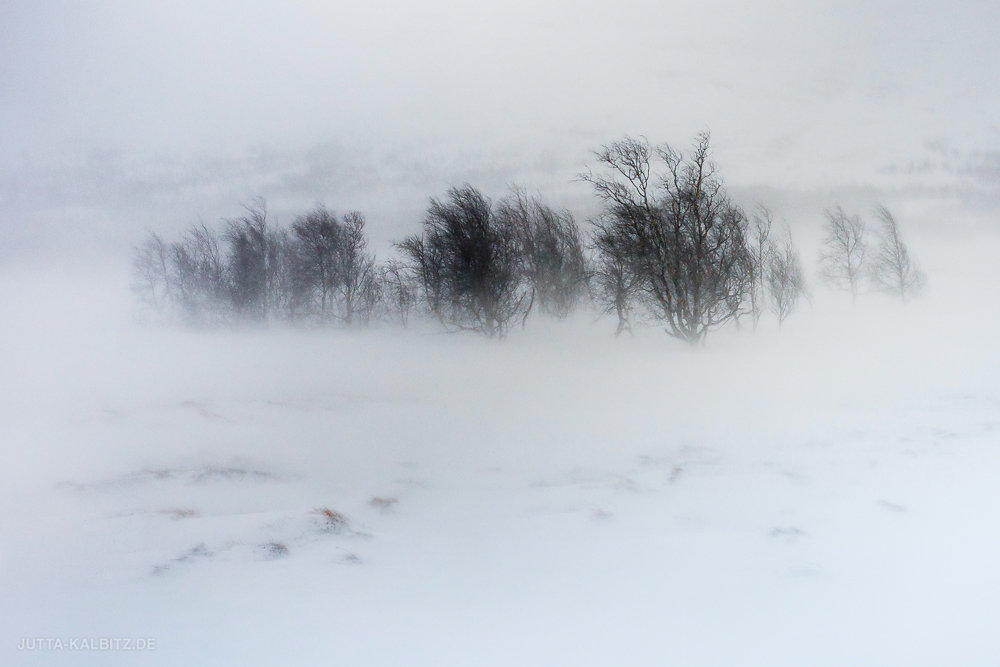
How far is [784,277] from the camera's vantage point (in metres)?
2.77

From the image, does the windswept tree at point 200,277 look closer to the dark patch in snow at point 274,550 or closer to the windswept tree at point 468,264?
the windswept tree at point 468,264

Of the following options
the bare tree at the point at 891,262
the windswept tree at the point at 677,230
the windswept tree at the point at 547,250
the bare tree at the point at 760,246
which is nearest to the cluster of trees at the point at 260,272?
the windswept tree at the point at 547,250

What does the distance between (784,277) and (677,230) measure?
53 centimetres

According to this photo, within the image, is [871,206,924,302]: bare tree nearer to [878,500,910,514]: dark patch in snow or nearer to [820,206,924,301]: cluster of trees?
[820,206,924,301]: cluster of trees

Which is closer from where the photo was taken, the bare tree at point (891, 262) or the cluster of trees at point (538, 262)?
the cluster of trees at point (538, 262)

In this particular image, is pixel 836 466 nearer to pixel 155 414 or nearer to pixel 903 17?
pixel 903 17

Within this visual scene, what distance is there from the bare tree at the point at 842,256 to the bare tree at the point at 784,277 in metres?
0.13

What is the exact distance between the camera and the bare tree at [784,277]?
108 inches

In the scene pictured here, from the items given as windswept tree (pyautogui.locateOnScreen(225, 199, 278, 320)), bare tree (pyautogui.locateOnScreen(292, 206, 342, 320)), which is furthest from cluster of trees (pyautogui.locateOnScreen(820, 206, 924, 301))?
windswept tree (pyautogui.locateOnScreen(225, 199, 278, 320))

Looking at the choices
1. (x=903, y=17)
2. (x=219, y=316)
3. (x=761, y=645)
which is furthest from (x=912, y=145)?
(x=219, y=316)

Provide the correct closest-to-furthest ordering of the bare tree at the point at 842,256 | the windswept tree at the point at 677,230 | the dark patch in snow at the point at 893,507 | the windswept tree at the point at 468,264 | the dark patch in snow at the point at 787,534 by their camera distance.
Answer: the dark patch in snow at the point at 787,534
the dark patch in snow at the point at 893,507
the windswept tree at the point at 468,264
the windswept tree at the point at 677,230
the bare tree at the point at 842,256

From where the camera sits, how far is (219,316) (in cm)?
242

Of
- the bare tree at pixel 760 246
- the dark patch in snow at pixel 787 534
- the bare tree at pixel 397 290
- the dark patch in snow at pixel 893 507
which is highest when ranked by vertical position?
the bare tree at pixel 760 246

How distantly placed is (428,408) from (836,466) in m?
1.66
